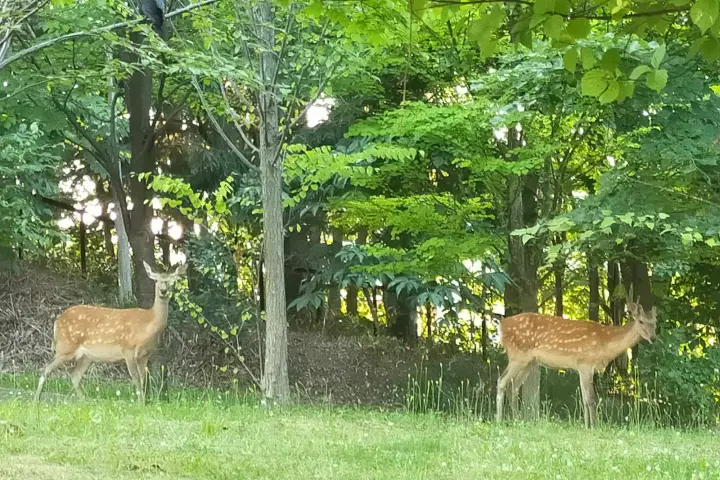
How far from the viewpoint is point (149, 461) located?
4770 millimetres

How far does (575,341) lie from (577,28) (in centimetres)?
741

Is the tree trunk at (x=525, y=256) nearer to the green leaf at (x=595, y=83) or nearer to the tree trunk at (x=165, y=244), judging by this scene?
the green leaf at (x=595, y=83)

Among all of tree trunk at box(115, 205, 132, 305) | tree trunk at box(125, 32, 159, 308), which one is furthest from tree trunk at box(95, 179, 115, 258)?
tree trunk at box(125, 32, 159, 308)

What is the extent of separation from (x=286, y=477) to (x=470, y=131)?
225 inches

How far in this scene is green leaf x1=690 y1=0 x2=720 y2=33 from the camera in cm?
223

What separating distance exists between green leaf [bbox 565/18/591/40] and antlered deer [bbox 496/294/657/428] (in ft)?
23.8

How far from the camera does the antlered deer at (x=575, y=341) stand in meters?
9.52

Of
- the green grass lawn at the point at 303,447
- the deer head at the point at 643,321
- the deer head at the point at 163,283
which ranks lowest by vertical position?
the green grass lawn at the point at 303,447

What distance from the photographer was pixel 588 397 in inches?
363

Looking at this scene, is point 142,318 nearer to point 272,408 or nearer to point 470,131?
point 272,408

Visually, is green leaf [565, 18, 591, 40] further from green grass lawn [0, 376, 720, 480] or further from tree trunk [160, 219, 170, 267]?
tree trunk [160, 219, 170, 267]

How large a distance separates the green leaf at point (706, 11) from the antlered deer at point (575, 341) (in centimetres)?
754

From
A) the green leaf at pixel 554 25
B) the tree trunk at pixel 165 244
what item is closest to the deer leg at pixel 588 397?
the green leaf at pixel 554 25

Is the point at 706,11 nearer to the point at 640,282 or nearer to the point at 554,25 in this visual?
the point at 554,25
